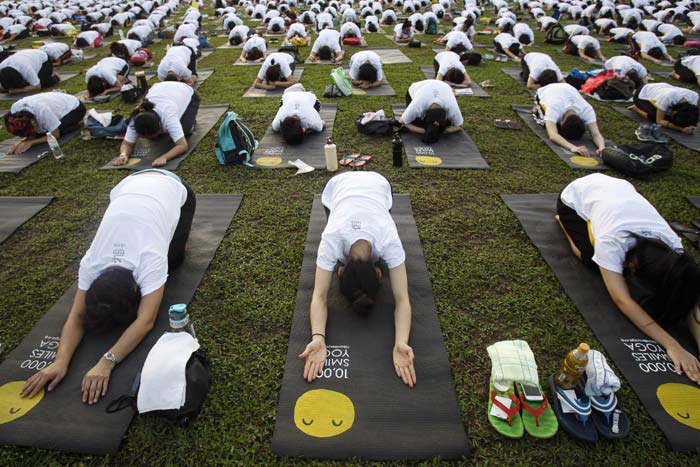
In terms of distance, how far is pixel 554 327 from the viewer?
10.5 ft

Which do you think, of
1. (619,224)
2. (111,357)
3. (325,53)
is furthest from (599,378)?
(325,53)

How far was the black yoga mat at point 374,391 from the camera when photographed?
95.3 inches

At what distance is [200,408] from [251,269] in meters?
1.48

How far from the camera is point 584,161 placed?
5.64 meters

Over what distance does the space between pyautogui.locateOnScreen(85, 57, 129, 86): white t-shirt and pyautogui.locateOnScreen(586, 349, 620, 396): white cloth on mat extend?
10.3 m

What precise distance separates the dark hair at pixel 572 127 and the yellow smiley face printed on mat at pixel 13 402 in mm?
7046

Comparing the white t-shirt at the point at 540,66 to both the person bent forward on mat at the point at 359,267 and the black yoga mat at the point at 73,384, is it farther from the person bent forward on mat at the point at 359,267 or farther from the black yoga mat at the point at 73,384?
the black yoga mat at the point at 73,384

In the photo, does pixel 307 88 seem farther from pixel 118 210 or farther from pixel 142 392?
pixel 142 392

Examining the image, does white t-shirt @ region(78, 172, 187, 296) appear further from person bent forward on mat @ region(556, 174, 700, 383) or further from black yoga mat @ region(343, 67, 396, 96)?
black yoga mat @ region(343, 67, 396, 96)

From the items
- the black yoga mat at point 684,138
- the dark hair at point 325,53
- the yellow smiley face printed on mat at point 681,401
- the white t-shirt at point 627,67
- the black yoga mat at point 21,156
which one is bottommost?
the dark hair at point 325,53

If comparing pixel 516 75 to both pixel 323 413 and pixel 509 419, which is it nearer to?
pixel 509 419

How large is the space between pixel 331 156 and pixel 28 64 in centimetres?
859

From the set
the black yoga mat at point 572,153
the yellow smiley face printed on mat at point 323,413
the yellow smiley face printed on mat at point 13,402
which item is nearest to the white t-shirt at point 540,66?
the black yoga mat at point 572,153

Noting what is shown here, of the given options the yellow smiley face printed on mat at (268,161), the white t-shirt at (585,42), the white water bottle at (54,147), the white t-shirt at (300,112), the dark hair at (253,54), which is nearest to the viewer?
the yellow smiley face printed on mat at (268,161)
